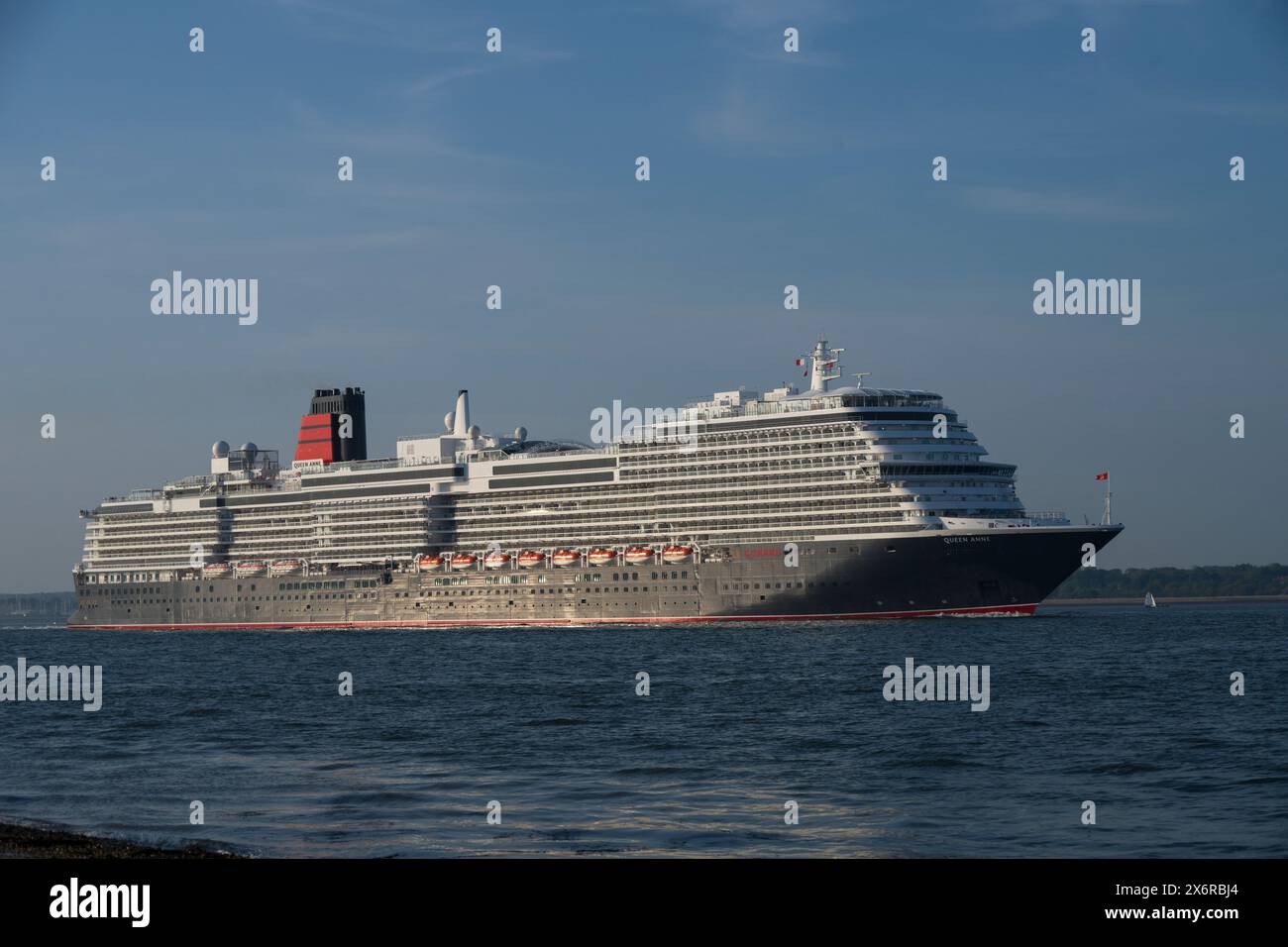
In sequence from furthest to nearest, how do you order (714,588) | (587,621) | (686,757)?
(587,621) → (714,588) → (686,757)

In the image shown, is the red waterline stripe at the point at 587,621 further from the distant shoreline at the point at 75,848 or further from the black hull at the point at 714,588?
the distant shoreline at the point at 75,848

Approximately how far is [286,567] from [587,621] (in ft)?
116

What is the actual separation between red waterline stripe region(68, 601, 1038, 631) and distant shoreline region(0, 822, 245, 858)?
65.1 meters

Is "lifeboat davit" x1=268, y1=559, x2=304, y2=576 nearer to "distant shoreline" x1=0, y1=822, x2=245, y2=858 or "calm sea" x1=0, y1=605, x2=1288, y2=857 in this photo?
"calm sea" x1=0, y1=605, x2=1288, y2=857

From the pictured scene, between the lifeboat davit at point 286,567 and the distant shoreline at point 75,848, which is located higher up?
the lifeboat davit at point 286,567

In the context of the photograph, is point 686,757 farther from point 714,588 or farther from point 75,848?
point 714,588

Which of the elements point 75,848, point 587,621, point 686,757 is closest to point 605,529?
point 587,621

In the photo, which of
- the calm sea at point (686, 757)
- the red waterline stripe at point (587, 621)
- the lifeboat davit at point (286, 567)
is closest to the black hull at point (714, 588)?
the red waterline stripe at point (587, 621)

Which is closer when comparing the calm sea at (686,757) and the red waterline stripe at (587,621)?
the calm sea at (686,757)

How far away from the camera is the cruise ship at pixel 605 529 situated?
84875 mm

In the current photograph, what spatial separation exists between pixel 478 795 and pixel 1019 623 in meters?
59.9

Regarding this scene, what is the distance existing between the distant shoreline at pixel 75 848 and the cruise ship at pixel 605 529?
65494mm

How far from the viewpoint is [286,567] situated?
119562mm
